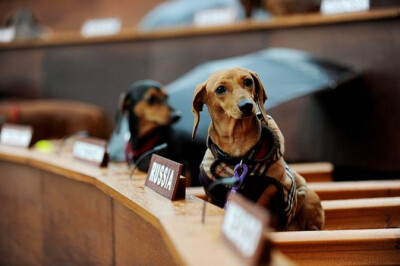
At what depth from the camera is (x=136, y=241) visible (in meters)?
1.58

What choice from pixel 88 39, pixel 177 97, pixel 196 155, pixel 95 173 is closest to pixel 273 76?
pixel 177 97

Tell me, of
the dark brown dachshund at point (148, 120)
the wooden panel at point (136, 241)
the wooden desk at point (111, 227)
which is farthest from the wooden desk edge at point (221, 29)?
the wooden panel at point (136, 241)

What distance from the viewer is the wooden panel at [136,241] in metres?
1.41

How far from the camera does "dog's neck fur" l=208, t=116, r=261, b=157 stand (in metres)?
1.44

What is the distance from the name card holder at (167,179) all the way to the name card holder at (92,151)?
48cm

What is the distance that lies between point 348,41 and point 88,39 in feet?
6.33

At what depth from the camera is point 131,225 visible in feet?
5.31

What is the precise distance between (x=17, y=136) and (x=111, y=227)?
1207 mm

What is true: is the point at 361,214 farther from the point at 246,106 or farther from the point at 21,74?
the point at 21,74

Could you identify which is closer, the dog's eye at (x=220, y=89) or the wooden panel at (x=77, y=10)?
the dog's eye at (x=220, y=89)

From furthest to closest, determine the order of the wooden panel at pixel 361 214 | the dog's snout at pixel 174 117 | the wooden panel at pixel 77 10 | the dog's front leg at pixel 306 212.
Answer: the wooden panel at pixel 77 10
the dog's snout at pixel 174 117
the wooden panel at pixel 361 214
the dog's front leg at pixel 306 212

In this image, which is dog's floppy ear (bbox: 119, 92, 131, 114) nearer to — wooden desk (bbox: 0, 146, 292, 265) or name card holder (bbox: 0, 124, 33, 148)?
wooden desk (bbox: 0, 146, 292, 265)

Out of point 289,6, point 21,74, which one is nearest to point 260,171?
point 289,6

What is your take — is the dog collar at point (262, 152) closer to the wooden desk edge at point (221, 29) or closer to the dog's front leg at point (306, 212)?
the dog's front leg at point (306, 212)
